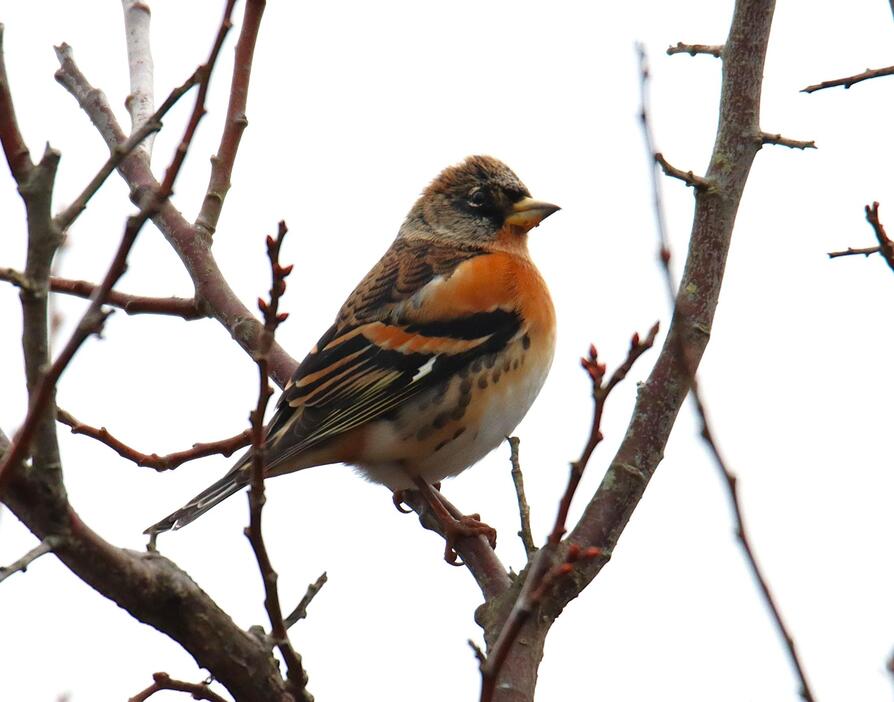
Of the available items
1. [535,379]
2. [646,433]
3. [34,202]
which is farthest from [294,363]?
[34,202]

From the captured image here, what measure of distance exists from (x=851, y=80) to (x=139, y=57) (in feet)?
11.7

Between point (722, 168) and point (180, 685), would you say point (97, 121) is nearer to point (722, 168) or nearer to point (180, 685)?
point (722, 168)

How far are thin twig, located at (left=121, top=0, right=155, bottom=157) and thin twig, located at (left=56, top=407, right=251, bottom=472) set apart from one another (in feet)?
5.85

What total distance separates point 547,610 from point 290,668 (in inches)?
59.0

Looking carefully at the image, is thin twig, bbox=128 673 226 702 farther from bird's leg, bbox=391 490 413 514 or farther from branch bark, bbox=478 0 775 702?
bird's leg, bbox=391 490 413 514

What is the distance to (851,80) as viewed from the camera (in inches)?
159

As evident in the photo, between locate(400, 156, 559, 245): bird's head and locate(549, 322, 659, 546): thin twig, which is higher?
locate(400, 156, 559, 245): bird's head

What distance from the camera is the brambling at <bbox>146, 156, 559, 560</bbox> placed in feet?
19.2

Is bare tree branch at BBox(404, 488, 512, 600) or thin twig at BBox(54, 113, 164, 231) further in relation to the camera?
bare tree branch at BBox(404, 488, 512, 600)

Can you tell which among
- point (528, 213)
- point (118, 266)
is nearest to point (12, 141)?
point (118, 266)

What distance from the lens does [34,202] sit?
7.73 feet

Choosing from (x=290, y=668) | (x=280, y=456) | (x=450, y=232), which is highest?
(x=450, y=232)

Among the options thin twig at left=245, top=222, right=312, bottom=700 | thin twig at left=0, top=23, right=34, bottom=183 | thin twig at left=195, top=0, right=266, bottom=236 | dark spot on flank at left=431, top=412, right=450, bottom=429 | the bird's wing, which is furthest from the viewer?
dark spot on flank at left=431, top=412, right=450, bottom=429

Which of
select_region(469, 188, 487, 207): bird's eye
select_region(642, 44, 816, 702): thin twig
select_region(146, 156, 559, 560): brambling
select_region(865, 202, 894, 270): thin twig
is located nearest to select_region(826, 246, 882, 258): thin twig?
select_region(865, 202, 894, 270): thin twig
